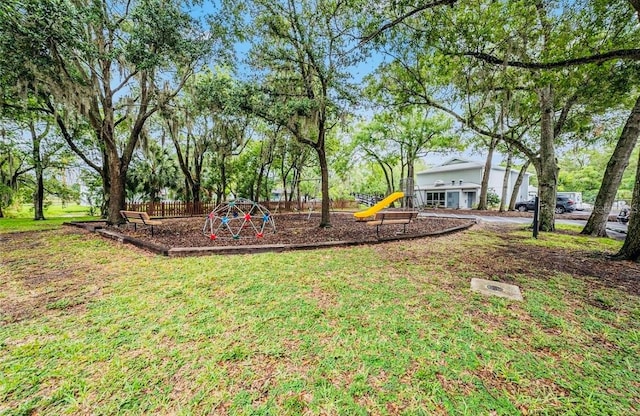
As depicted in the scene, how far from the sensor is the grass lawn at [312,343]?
1.61 metres

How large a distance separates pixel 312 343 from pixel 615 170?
9.20 meters

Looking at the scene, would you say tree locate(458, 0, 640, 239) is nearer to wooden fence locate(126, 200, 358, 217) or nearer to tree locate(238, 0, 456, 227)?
tree locate(238, 0, 456, 227)

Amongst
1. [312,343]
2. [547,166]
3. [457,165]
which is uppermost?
[457,165]

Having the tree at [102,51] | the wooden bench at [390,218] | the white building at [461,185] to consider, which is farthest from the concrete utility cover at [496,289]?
the white building at [461,185]

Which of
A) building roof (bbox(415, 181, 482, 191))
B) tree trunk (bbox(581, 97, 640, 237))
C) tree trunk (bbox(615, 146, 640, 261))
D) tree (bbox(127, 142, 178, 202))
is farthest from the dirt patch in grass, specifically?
building roof (bbox(415, 181, 482, 191))

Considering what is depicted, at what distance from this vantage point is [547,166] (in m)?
8.23

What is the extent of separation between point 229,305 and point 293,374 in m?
1.36

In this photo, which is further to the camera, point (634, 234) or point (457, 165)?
point (457, 165)

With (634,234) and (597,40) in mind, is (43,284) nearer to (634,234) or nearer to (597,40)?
(634,234)

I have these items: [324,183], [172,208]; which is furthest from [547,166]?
[172,208]

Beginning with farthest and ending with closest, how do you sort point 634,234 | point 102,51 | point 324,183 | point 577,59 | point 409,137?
point 409,137 < point 324,183 < point 102,51 < point 577,59 < point 634,234

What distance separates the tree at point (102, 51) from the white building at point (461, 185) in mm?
19661

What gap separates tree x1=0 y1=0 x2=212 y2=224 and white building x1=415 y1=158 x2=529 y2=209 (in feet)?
64.5

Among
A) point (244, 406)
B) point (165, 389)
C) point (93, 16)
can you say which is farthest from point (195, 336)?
point (93, 16)
